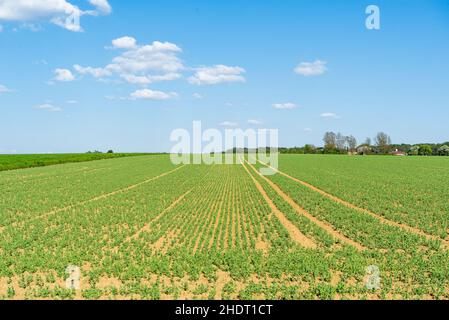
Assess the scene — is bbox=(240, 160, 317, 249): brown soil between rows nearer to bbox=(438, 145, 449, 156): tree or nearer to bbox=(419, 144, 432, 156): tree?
bbox=(438, 145, 449, 156): tree

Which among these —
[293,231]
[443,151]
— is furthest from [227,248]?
[443,151]

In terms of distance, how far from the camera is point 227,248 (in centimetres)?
1196

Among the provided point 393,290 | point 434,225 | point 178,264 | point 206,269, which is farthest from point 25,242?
point 434,225

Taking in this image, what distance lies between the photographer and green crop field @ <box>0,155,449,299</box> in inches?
344

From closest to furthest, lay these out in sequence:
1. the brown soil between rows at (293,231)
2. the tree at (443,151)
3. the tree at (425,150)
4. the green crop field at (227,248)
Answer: the green crop field at (227,248) < the brown soil between rows at (293,231) < the tree at (443,151) < the tree at (425,150)

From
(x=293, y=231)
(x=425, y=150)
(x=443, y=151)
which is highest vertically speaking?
(x=425, y=150)

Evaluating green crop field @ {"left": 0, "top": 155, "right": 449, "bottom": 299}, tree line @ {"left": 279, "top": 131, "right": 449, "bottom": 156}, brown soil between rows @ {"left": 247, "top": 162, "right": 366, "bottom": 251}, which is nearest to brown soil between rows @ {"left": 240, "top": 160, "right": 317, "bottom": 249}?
green crop field @ {"left": 0, "top": 155, "right": 449, "bottom": 299}

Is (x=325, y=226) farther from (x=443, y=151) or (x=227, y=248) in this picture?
(x=443, y=151)

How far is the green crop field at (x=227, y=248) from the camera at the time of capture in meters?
8.74

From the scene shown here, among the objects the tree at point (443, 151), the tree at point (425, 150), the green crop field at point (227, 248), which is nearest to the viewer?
the green crop field at point (227, 248)

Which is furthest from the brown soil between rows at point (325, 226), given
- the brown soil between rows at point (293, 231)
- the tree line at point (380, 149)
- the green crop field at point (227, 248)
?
the tree line at point (380, 149)

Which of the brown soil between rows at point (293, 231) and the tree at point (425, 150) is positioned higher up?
the tree at point (425, 150)

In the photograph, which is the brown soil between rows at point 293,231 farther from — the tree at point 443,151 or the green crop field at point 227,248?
the tree at point 443,151
